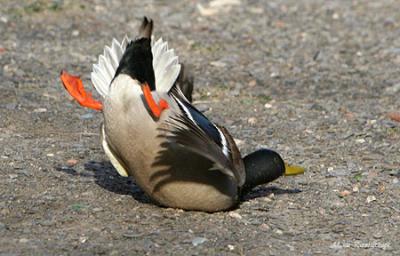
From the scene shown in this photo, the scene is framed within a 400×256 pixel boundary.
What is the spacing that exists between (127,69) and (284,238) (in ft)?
4.54

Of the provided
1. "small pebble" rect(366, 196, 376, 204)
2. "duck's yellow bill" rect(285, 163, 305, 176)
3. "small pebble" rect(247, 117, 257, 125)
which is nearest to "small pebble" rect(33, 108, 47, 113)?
"small pebble" rect(247, 117, 257, 125)

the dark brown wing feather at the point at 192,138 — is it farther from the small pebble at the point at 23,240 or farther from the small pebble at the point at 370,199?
the small pebble at the point at 370,199

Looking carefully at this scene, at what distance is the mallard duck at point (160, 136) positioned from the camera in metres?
6.03

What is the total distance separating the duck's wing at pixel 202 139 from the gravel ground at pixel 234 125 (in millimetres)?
344

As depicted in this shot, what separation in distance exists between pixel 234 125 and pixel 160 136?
266 cm

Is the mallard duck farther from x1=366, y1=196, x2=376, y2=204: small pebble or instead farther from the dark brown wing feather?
x1=366, y1=196, x2=376, y2=204: small pebble

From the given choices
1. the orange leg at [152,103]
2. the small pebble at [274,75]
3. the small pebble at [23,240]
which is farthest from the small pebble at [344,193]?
the small pebble at [274,75]

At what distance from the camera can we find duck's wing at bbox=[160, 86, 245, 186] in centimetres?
599

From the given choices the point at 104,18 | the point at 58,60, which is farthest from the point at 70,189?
the point at 104,18

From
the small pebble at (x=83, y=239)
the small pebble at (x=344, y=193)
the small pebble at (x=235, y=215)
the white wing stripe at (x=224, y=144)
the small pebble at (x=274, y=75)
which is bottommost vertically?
the small pebble at (x=274, y=75)

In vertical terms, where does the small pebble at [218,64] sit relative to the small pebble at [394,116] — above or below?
below

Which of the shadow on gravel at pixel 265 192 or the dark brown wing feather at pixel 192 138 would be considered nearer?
the dark brown wing feather at pixel 192 138

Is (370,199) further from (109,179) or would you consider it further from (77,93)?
(77,93)

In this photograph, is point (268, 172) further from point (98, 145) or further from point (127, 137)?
point (98, 145)
